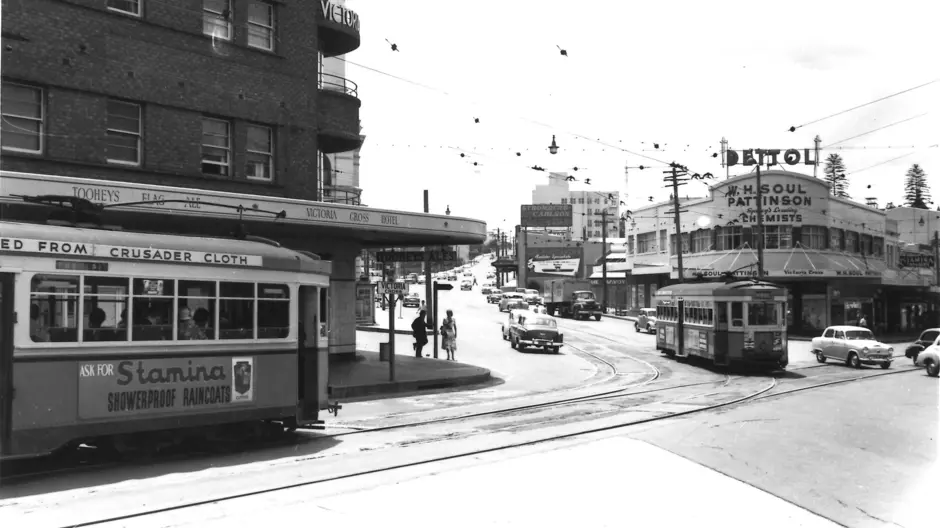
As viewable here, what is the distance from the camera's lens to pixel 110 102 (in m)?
19.2

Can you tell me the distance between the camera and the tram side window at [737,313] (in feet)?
88.2

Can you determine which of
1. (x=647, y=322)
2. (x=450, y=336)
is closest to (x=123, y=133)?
(x=450, y=336)

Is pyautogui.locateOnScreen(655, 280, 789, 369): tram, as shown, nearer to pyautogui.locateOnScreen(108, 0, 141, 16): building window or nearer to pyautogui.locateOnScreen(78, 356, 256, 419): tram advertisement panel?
pyautogui.locateOnScreen(78, 356, 256, 419): tram advertisement panel

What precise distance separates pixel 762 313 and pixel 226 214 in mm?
17953

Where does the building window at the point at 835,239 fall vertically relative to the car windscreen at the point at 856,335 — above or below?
above

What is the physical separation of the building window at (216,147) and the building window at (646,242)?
5127cm

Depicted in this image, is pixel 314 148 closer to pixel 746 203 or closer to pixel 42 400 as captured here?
pixel 42 400

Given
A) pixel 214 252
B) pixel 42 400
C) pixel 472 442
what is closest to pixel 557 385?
pixel 472 442

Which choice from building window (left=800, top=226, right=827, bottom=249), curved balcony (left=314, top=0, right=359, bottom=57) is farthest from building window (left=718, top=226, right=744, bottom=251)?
curved balcony (left=314, top=0, right=359, bottom=57)

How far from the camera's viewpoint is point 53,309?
10328 millimetres

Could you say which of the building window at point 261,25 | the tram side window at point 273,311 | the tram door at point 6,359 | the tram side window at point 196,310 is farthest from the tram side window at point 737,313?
the tram door at point 6,359

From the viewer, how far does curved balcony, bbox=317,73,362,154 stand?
24516 mm

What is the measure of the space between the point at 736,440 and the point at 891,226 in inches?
2376

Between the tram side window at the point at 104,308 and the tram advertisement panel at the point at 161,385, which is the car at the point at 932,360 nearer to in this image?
the tram advertisement panel at the point at 161,385
